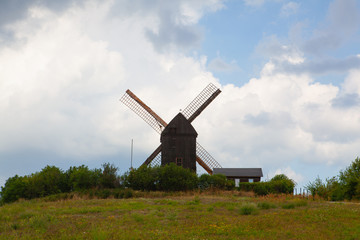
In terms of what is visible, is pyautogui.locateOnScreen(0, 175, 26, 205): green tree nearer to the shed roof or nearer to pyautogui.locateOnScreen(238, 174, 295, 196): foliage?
pyautogui.locateOnScreen(238, 174, 295, 196): foliage

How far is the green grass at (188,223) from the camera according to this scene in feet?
58.0

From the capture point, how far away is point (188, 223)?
20125 mm

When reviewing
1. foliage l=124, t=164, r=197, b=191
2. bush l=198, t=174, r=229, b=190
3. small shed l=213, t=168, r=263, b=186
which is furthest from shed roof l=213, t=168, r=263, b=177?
foliage l=124, t=164, r=197, b=191

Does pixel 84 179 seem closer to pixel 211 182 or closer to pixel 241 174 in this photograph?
pixel 211 182

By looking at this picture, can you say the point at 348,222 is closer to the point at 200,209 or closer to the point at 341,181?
the point at 200,209

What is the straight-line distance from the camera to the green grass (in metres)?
17.7

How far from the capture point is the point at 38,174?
140ft

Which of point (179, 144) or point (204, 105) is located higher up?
point (204, 105)

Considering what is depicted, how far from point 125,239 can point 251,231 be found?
6.38 m

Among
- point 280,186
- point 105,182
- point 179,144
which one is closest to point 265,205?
point 280,186

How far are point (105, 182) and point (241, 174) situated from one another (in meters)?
24.4

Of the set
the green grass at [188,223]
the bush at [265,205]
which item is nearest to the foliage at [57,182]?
the green grass at [188,223]

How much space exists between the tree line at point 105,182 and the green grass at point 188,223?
13663 millimetres

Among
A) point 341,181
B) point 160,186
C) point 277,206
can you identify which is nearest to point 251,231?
point 277,206
